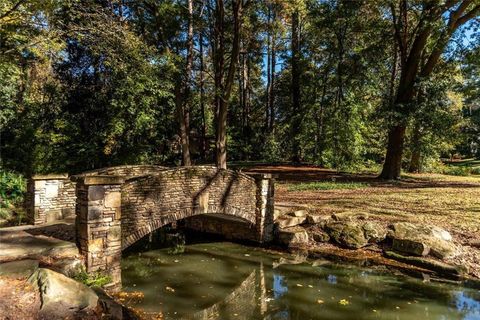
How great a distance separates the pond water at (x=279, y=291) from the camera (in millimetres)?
6344

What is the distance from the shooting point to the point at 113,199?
6.58 metres

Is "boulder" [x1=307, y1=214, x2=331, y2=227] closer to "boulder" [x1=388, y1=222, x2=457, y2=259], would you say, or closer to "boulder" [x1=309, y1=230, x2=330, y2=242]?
"boulder" [x1=309, y1=230, x2=330, y2=242]

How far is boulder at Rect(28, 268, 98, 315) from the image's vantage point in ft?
14.8

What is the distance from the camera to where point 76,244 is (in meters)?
6.42

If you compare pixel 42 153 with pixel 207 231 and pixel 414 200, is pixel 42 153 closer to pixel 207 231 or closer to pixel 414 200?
pixel 207 231

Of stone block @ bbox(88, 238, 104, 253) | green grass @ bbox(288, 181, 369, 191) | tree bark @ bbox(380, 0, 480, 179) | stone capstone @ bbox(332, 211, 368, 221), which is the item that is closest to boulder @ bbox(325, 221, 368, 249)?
stone capstone @ bbox(332, 211, 368, 221)

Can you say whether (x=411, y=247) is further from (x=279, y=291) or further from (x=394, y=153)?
(x=394, y=153)

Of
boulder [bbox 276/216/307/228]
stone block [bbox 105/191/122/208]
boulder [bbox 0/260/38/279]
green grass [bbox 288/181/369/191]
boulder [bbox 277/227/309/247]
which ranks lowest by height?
boulder [bbox 277/227/309/247]

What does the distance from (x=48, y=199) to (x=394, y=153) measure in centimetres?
1510

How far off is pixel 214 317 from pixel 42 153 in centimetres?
1096

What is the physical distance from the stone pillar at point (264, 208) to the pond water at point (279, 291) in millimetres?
1196

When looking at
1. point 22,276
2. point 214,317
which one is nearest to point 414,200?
point 214,317

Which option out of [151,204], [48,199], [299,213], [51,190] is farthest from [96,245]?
[299,213]

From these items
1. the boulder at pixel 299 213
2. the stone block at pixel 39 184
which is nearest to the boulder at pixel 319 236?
the boulder at pixel 299 213
